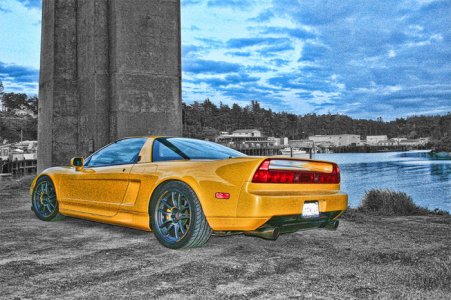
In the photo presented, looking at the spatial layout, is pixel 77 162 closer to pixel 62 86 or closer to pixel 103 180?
pixel 103 180

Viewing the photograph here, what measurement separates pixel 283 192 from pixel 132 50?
17.6ft

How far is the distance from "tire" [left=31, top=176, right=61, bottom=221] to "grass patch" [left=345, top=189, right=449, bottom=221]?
438 centimetres

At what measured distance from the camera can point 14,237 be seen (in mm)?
4785

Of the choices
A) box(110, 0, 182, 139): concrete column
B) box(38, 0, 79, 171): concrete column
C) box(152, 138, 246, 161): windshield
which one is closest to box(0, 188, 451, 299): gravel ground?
box(152, 138, 246, 161): windshield

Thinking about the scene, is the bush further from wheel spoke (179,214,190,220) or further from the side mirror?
the side mirror

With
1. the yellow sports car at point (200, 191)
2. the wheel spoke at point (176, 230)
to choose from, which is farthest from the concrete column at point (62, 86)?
the wheel spoke at point (176, 230)

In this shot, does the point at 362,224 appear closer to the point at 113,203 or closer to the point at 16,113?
the point at 113,203

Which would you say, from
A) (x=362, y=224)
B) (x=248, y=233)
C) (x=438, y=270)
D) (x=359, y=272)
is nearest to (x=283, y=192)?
(x=248, y=233)

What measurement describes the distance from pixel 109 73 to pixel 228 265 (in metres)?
6.02

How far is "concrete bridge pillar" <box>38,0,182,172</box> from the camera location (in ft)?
26.7

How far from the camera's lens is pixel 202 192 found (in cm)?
388

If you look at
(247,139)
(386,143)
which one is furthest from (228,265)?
(386,143)

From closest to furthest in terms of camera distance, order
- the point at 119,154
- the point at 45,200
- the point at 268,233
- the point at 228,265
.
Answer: the point at 228,265, the point at 268,233, the point at 119,154, the point at 45,200

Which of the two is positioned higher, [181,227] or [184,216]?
[184,216]
